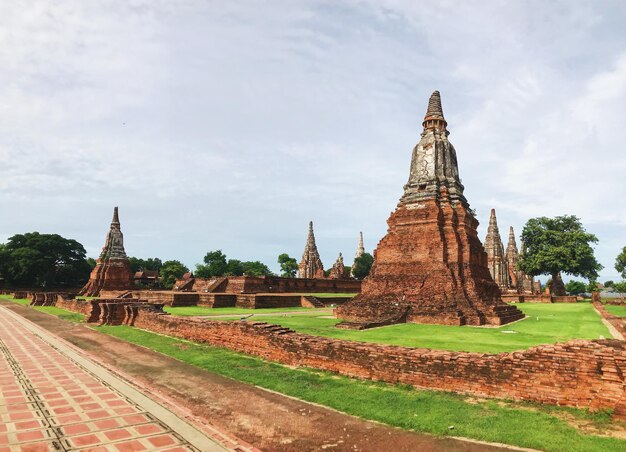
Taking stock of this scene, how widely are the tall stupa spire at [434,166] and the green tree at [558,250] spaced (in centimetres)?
2247

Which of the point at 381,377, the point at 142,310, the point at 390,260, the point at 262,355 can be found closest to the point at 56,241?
the point at 142,310

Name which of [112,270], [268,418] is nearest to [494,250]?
[112,270]

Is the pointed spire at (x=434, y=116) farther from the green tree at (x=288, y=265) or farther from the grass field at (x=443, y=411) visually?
the green tree at (x=288, y=265)

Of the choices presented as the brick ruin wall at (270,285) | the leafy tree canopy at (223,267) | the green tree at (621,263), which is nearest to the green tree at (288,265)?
the leafy tree canopy at (223,267)

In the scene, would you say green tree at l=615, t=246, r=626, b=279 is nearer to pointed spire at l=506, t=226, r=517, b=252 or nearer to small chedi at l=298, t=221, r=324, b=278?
pointed spire at l=506, t=226, r=517, b=252

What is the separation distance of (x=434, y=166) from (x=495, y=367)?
16.0m

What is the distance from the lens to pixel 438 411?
598cm

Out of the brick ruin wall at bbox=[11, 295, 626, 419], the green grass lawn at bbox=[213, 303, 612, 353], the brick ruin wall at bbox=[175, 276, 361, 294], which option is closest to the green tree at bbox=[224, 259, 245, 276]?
the brick ruin wall at bbox=[175, 276, 361, 294]

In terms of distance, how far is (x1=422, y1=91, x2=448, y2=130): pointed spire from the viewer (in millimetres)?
22859

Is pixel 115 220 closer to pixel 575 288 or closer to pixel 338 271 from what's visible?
pixel 338 271

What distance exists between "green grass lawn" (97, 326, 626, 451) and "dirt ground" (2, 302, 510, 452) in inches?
10.5

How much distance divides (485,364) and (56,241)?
6042 cm

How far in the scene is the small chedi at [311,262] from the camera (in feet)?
192

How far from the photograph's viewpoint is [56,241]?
180 feet
